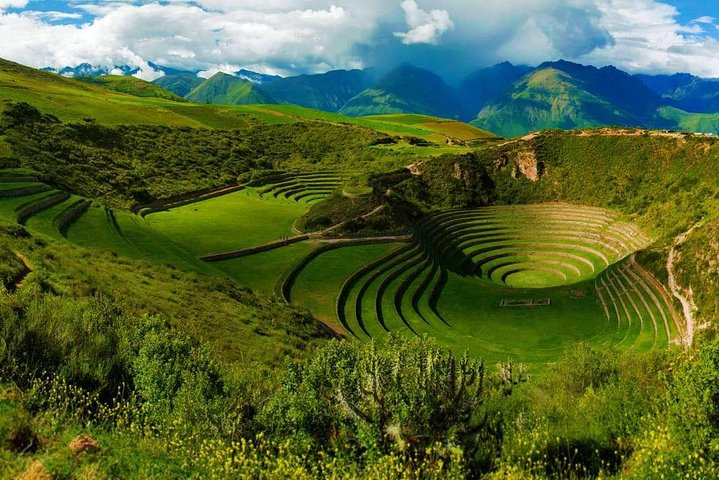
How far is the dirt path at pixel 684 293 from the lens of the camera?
3959cm

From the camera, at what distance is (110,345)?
57.4ft

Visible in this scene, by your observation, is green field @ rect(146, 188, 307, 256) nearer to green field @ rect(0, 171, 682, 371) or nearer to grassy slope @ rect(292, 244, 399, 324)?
green field @ rect(0, 171, 682, 371)

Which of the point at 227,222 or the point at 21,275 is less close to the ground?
the point at 227,222

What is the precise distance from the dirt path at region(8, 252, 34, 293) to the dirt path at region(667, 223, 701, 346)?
44.5m

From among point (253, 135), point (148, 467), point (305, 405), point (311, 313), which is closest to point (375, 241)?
point (311, 313)

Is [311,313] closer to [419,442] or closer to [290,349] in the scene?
[290,349]

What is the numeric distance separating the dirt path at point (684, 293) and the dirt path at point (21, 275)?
44544 millimetres

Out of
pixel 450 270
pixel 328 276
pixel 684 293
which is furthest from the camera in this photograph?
pixel 450 270

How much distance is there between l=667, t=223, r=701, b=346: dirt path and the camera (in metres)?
39.6

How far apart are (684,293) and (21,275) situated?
5144 cm

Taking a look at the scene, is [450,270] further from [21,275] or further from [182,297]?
[21,275]

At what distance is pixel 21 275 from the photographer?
2431 centimetres

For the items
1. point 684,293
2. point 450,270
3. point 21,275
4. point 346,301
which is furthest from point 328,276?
point 684,293

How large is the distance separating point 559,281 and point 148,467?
58492 mm
